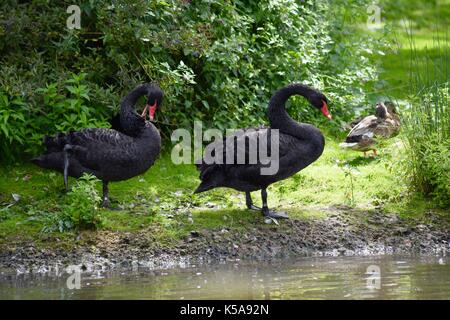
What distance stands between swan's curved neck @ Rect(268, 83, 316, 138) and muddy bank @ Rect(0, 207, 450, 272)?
94 cm

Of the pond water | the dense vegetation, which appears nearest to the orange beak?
the dense vegetation

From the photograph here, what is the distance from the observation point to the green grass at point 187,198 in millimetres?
10000

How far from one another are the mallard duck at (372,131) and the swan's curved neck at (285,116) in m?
1.44

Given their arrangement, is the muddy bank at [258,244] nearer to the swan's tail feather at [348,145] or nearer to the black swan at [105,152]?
the black swan at [105,152]

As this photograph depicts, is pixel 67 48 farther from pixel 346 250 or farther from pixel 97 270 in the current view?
pixel 346 250

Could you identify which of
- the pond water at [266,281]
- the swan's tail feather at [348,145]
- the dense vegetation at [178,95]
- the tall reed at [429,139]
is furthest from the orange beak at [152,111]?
the tall reed at [429,139]

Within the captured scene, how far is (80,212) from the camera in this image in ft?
31.7

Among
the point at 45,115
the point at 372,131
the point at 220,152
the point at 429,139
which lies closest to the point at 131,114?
the point at 220,152

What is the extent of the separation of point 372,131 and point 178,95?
248cm

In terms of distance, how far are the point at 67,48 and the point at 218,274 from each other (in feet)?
12.4

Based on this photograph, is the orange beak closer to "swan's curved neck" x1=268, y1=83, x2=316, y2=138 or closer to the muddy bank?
"swan's curved neck" x1=268, y1=83, x2=316, y2=138

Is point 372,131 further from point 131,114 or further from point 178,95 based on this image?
point 131,114

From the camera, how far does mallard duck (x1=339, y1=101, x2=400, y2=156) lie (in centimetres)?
1174

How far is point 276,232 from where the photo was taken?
32.8ft
